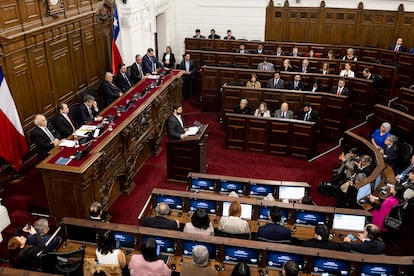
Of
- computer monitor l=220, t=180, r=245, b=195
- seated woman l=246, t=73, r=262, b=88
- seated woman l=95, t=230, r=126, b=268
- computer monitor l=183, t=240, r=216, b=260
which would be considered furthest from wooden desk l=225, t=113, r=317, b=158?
seated woman l=95, t=230, r=126, b=268

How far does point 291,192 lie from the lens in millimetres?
6254

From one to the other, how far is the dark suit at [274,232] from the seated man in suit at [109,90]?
5.58 metres

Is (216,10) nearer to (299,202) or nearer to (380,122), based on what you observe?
(380,122)

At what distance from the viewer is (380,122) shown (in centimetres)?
902

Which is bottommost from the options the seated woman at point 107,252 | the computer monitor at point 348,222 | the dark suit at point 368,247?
the computer monitor at point 348,222

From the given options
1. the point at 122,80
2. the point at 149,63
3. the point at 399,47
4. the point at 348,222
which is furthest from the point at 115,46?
the point at 399,47

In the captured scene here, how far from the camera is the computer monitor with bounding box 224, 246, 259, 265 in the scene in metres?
4.84

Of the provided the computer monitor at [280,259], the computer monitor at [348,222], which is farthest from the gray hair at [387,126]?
the computer monitor at [280,259]

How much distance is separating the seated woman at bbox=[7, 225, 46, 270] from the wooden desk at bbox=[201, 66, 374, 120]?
6.76m

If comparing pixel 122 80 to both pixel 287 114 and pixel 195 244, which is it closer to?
pixel 287 114

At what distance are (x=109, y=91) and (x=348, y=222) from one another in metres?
6.14

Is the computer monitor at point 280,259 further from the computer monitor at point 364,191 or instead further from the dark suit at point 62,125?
the dark suit at point 62,125

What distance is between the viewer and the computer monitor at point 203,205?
593cm

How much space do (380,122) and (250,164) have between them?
3.00 m
